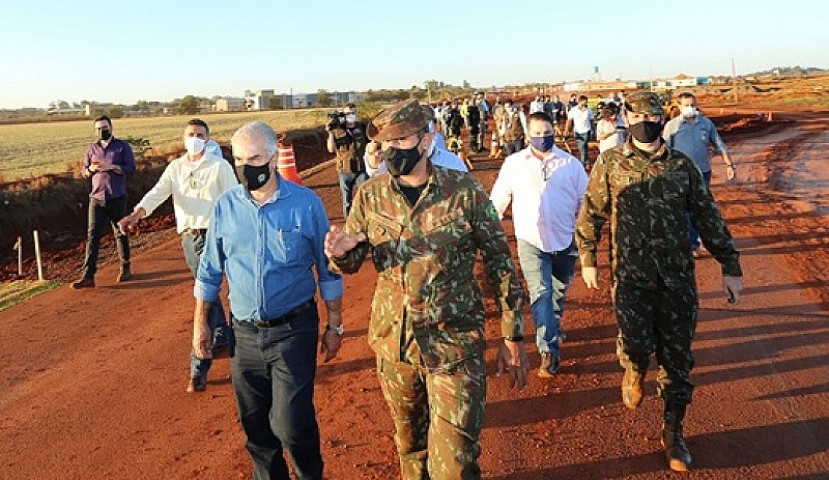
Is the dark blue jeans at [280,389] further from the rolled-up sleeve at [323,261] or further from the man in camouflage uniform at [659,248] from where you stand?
the man in camouflage uniform at [659,248]

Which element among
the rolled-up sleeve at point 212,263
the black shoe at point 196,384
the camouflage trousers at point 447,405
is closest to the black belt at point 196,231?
the black shoe at point 196,384

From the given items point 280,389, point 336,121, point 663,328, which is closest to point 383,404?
point 280,389

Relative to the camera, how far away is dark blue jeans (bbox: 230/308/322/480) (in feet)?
11.5

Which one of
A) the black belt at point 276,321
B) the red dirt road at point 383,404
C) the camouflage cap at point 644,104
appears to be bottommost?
the red dirt road at point 383,404

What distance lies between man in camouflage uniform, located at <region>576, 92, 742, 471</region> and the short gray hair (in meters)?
2.13

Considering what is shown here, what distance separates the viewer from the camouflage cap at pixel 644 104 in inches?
163

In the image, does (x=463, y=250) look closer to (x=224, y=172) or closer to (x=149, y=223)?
(x=224, y=172)

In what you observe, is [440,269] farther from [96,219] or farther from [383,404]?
[96,219]

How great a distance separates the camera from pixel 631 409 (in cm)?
497

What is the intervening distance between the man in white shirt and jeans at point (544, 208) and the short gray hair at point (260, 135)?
2382 mm

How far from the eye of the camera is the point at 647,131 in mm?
4137

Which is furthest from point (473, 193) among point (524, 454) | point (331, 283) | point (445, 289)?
point (524, 454)

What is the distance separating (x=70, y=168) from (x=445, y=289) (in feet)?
56.9

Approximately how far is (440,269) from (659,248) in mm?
1667
